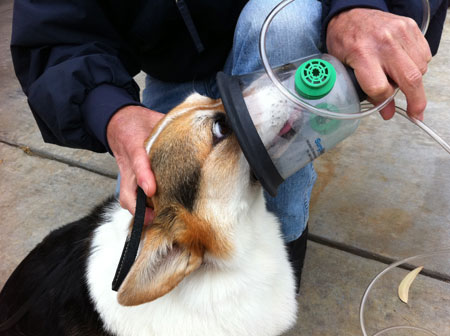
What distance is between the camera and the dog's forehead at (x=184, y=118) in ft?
5.21

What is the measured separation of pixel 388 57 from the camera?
4.15ft

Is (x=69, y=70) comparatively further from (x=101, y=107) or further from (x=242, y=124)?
(x=242, y=124)

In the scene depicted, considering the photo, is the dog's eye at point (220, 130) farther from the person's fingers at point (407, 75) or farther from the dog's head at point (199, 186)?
the person's fingers at point (407, 75)

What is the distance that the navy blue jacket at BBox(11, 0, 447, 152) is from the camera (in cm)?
183

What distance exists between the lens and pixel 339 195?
9.83 ft

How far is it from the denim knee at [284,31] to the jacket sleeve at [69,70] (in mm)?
692

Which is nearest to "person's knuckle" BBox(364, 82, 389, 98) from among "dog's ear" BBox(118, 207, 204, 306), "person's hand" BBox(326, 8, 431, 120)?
"person's hand" BBox(326, 8, 431, 120)

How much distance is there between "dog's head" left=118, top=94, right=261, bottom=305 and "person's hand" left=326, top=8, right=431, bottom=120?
0.56m

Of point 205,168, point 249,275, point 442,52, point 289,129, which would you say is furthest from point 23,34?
point 442,52

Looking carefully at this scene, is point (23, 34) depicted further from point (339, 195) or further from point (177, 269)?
point (339, 195)

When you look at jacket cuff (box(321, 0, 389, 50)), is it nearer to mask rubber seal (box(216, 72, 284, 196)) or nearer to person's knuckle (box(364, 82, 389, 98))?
person's knuckle (box(364, 82, 389, 98))

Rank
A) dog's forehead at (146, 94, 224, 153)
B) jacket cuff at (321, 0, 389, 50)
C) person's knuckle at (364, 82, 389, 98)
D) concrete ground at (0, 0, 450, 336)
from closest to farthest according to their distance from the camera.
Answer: person's knuckle at (364, 82, 389, 98), jacket cuff at (321, 0, 389, 50), dog's forehead at (146, 94, 224, 153), concrete ground at (0, 0, 450, 336)

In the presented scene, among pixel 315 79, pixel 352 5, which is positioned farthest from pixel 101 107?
pixel 352 5

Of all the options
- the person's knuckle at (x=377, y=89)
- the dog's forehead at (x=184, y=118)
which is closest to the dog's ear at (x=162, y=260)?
the dog's forehead at (x=184, y=118)
